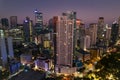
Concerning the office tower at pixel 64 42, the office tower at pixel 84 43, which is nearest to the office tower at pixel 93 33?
the office tower at pixel 84 43

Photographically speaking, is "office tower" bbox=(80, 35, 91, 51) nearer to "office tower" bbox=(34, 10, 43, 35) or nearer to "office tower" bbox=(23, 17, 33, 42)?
"office tower" bbox=(23, 17, 33, 42)

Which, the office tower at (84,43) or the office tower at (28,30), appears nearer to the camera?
the office tower at (84,43)

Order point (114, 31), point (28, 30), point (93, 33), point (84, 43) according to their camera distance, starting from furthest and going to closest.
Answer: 1. point (114, 31)
2. point (93, 33)
3. point (28, 30)
4. point (84, 43)

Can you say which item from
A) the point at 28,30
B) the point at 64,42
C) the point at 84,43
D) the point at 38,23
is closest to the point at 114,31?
the point at 84,43

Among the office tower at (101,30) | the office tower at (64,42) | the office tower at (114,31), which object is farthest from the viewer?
the office tower at (101,30)

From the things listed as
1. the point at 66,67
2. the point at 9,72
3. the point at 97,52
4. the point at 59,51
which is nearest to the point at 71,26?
the point at 59,51

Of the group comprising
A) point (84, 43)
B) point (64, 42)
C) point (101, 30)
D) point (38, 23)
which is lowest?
point (84, 43)

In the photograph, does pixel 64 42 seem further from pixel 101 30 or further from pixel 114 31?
pixel 101 30

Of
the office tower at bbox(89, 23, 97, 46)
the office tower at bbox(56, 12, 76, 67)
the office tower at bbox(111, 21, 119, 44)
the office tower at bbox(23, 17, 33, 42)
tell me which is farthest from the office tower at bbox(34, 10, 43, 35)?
the office tower at bbox(56, 12, 76, 67)

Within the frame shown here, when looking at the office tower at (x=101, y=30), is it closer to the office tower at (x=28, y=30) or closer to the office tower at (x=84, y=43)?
the office tower at (x=84, y=43)

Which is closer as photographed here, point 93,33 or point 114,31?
point 93,33

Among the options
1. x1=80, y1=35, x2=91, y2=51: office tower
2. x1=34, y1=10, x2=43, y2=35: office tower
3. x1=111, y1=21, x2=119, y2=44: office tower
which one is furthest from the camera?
x1=34, y1=10, x2=43, y2=35: office tower

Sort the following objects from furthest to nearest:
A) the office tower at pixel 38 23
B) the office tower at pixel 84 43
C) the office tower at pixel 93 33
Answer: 1. the office tower at pixel 38 23
2. the office tower at pixel 93 33
3. the office tower at pixel 84 43
